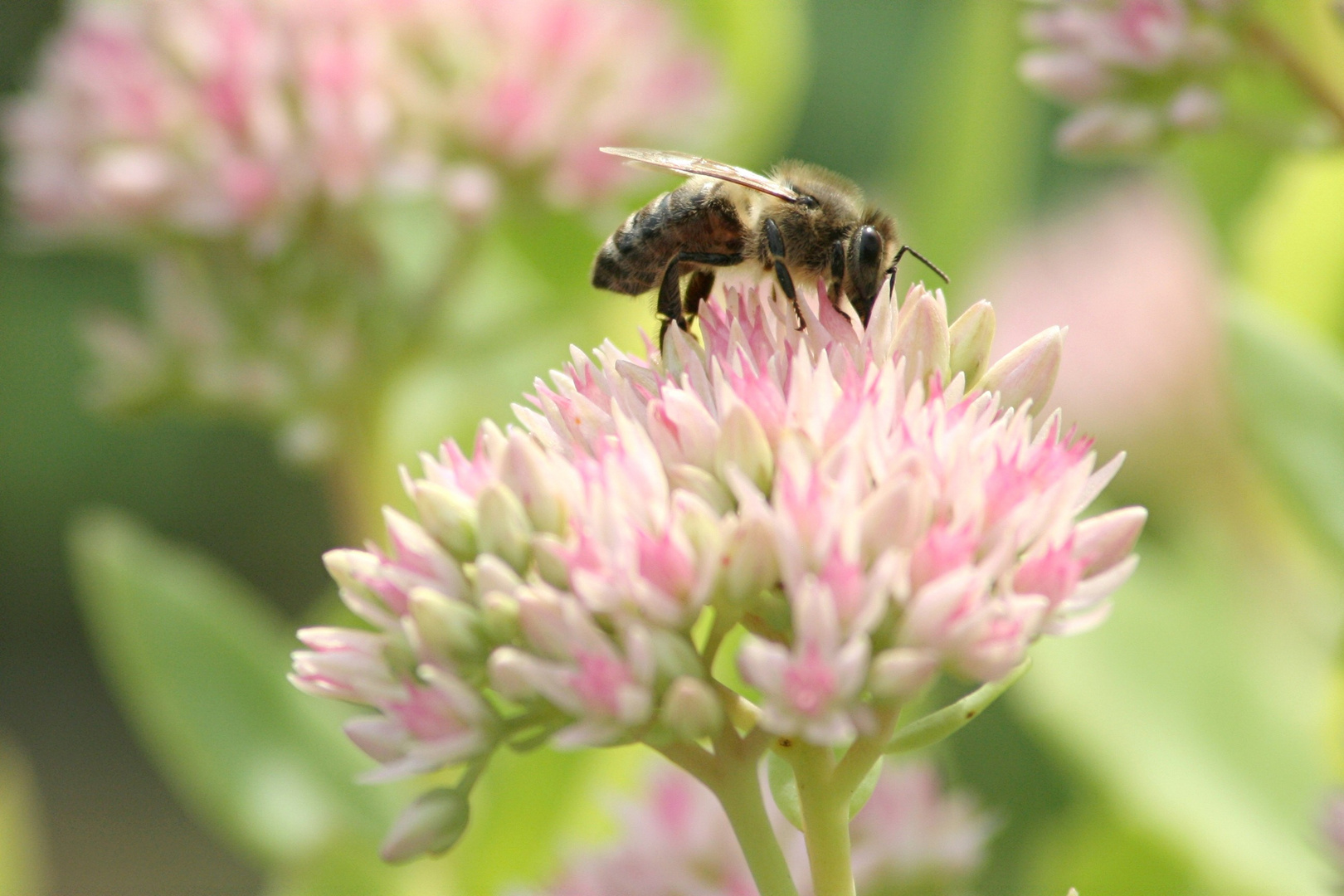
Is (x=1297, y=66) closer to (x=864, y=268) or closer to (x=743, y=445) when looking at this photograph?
(x=864, y=268)

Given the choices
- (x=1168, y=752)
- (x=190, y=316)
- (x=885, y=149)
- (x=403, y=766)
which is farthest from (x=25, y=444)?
(x=403, y=766)

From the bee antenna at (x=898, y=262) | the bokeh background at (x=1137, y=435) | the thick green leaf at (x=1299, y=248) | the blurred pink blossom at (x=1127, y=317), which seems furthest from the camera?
the blurred pink blossom at (x=1127, y=317)

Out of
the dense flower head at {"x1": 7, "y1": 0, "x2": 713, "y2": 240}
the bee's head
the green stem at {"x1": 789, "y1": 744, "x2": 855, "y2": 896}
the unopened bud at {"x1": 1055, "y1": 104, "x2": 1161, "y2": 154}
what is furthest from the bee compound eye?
the dense flower head at {"x1": 7, "y1": 0, "x2": 713, "y2": 240}

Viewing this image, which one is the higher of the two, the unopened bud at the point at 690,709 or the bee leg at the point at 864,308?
the bee leg at the point at 864,308

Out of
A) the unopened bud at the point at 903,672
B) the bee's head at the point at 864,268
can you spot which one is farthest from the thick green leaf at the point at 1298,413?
the unopened bud at the point at 903,672

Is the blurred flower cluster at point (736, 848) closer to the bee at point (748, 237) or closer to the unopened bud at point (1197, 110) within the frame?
the bee at point (748, 237)

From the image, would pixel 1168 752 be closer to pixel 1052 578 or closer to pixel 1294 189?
pixel 1294 189
